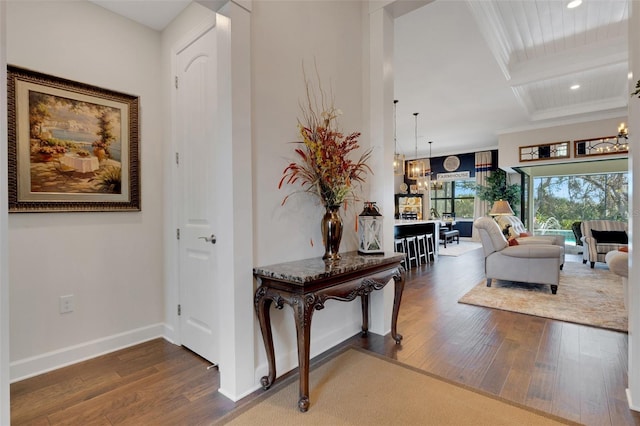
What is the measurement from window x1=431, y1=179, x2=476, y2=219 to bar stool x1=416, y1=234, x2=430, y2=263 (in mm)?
4521

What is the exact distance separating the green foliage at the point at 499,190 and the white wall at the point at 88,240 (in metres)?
9.25

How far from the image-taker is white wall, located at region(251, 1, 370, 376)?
6.57 feet

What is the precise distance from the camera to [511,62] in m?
4.61

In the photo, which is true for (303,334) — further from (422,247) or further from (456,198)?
(456,198)

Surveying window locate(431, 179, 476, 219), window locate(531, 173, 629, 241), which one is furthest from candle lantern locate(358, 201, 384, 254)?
window locate(431, 179, 476, 219)

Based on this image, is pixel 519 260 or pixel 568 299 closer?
pixel 568 299

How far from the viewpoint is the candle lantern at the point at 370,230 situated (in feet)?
7.88

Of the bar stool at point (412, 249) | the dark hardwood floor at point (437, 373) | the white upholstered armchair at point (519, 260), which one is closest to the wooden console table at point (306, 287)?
the dark hardwood floor at point (437, 373)

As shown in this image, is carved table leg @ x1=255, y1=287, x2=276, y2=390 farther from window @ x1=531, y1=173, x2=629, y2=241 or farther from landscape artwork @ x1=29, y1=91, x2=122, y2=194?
window @ x1=531, y1=173, x2=629, y2=241

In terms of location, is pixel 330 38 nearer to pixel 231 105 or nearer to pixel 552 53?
pixel 231 105

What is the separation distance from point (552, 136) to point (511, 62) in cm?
331

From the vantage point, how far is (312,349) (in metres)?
2.34

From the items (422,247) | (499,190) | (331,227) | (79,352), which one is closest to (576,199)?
(499,190)

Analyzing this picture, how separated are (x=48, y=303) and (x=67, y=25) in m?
2.03
